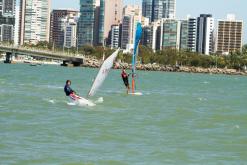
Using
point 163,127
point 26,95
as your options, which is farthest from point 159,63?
point 163,127

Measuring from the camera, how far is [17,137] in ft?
59.5

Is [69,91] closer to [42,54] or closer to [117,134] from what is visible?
[117,134]

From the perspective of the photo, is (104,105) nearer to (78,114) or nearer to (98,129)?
(78,114)

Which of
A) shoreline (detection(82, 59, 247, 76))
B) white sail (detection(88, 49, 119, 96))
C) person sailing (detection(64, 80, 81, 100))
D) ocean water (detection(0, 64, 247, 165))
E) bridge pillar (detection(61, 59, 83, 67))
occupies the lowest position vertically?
shoreline (detection(82, 59, 247, 76))

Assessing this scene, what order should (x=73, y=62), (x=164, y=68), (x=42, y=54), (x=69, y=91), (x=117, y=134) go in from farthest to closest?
1. (x=164, y=68)
2. (x=73, y=62)
3. (x=42, y=54)
4. (x=69, y=91)
5. (x=117, y=134)

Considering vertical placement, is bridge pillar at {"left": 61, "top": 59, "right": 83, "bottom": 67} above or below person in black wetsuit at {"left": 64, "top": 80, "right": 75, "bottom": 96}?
below

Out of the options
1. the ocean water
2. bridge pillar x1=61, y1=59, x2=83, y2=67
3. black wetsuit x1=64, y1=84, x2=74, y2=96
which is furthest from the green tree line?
the ocean water

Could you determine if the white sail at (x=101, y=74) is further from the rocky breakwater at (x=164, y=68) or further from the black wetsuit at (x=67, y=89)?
the rocky breakwater at (x=164, y=68)

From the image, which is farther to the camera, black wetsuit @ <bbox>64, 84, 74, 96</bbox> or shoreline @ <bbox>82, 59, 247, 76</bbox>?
shoreline @ <bbox>82, 59, 247, 76</bbox>

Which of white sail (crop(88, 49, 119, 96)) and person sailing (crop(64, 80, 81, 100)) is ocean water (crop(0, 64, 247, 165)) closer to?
person sailing (crop(64, 80, 81, 100))

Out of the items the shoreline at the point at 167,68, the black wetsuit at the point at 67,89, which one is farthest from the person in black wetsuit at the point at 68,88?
the shoreline at the point at 167,68

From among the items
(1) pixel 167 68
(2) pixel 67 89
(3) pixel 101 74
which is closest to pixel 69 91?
(2) pixel 67 89

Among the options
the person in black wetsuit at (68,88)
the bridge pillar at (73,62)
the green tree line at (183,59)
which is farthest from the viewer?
the green tree line at (183,59)

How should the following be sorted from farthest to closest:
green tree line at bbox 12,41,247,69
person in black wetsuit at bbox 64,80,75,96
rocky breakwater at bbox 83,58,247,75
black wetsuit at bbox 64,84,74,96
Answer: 1. green tree line at bbox 12,41,247,69
2. rocky breakwater at bbox 83,58,247,75
3. black wetsuit at bbox 64,84,74,96
4. person in black wetsuit at bbox 64,80,75,96
